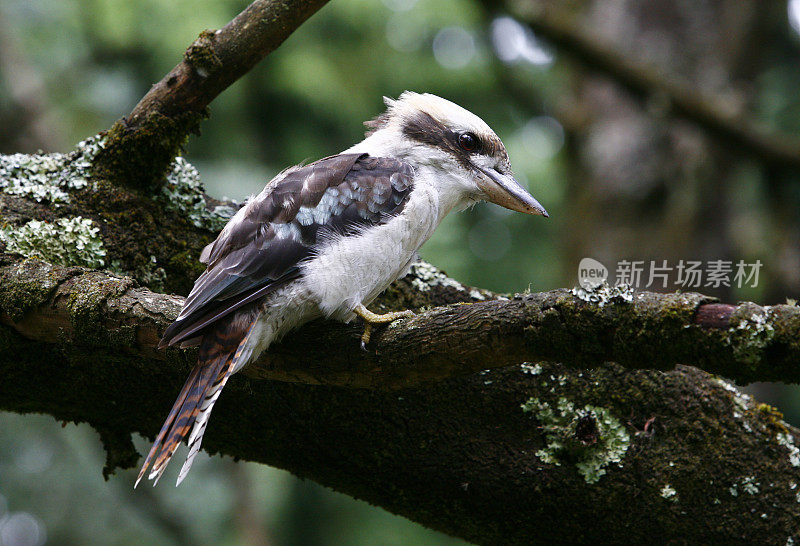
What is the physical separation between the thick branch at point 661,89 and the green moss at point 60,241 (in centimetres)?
388

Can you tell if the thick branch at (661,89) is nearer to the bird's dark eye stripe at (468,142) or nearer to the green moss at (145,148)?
the bird's dark eye stripe at (468,142)

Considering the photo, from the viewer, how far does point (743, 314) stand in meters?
1.76

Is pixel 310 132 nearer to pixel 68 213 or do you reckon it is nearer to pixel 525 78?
pixel 525 78

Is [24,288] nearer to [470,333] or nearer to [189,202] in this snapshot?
[189,202]

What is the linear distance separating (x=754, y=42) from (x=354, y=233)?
15.2 ft

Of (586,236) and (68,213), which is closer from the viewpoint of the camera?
(68,213)

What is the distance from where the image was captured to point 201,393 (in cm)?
222

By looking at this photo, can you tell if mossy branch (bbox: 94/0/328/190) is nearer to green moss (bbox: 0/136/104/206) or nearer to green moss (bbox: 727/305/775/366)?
green moss (bbox: 0/136/104/206)

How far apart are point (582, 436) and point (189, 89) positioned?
1.86m

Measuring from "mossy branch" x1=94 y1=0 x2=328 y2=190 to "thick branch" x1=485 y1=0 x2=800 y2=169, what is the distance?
132 inches

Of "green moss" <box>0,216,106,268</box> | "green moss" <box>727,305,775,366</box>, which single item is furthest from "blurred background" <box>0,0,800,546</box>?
"green moss" <box>727,305,775,366</box>

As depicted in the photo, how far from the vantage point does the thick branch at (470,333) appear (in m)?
1.79

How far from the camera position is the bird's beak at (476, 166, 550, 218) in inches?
112

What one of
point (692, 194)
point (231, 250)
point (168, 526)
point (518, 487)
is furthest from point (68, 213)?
point (692, 194)
